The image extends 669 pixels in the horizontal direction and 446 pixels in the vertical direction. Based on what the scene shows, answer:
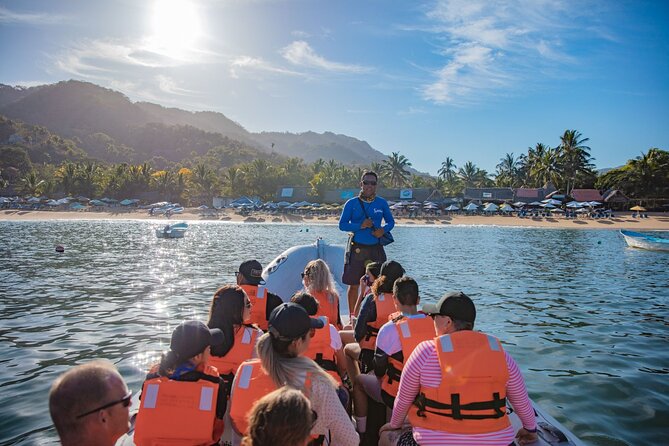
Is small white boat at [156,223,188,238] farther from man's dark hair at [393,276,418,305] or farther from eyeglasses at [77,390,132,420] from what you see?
eyeglasses at [77,390,132,420]

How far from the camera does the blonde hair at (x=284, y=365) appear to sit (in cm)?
263

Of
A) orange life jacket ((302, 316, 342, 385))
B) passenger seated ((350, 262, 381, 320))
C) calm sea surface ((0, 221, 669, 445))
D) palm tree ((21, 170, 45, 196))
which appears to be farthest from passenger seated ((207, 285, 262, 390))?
palm tree ((21, 170, 45, 196))

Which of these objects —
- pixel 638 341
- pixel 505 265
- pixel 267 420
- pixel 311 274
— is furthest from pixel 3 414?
pixel 505 265

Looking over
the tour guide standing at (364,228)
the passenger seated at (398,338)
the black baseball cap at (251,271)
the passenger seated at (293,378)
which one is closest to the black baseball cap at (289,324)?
the passenger seated at (293,378)

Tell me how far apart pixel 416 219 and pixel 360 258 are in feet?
189

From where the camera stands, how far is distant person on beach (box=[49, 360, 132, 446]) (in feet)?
6.44

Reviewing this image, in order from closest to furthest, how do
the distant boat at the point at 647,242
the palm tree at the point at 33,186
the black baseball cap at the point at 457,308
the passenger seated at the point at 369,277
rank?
1. the black baseball cap at the point at 457,308
2. the passenger seated at the point at 369,277
3. the distant boat at the point at 647,242
4. the palm tree at the point at 33,186

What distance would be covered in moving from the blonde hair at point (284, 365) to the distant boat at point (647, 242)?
33.5 meters

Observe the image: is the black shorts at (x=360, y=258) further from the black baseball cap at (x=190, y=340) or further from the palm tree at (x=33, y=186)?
the palm tree at (x=33, y=186)

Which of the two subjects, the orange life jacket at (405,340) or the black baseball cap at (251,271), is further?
the black baseball cap at (251,271)

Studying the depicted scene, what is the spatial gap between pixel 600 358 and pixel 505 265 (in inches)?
555

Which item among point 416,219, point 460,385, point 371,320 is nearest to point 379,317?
point 371,320

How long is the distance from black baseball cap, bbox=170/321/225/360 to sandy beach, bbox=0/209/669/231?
5529 centimetres

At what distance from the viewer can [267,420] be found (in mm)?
1801
